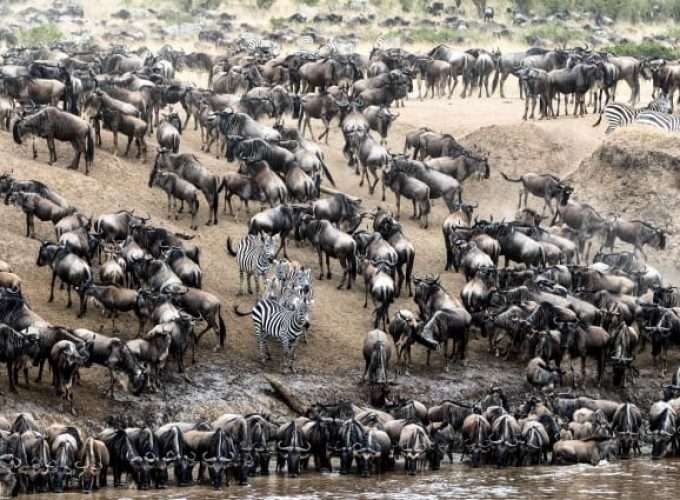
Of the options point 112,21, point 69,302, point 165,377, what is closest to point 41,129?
point 69,302

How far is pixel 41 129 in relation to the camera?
3322 cm

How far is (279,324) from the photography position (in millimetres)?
26797

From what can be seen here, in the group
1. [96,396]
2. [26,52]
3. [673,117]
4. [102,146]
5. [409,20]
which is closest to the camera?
[96,396]

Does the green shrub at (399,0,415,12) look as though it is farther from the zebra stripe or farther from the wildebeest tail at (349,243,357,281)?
the zebra stripe

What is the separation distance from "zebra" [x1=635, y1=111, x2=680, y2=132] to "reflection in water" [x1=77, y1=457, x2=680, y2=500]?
17084mm

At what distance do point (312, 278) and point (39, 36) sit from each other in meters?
31.9

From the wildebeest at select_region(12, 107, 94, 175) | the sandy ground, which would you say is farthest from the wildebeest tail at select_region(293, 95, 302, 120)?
the wildebeest at select_region(12, 107, 94, 175)

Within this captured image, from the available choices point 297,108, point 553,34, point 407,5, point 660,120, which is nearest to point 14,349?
point 297,108

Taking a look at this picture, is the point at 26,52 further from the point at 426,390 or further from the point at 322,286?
the point at 426,390

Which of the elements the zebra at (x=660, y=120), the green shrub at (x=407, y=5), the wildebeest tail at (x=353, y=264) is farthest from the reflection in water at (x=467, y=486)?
the green shrub at (x=407, y=5)

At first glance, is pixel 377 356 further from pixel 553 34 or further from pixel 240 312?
pixel 553 34

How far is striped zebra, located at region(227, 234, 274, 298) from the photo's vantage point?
29281 mm

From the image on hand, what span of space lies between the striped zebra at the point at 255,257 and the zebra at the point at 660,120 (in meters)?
13.8

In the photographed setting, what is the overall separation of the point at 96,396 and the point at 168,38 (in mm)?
39272
